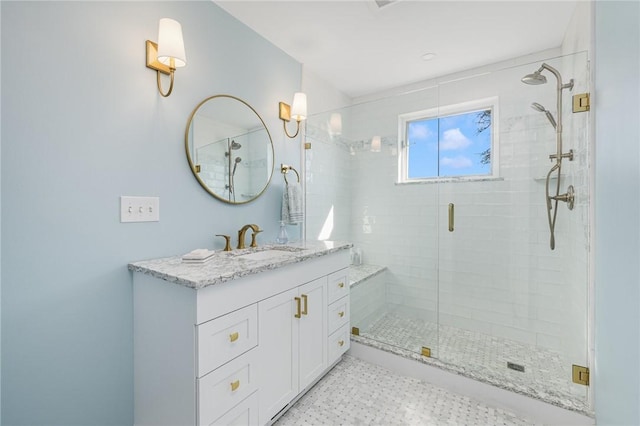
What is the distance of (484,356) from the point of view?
1974 millimetres

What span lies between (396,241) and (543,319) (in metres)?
1.16

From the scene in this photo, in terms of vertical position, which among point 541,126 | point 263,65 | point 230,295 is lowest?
point 230,295

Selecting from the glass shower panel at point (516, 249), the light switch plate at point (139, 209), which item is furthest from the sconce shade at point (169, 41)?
the glass shower panel at point (516, 249)

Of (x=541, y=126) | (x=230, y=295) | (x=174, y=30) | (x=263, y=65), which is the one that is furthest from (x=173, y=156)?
(x=541, y=126)

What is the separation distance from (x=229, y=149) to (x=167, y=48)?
0.66 metres

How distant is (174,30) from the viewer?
138 centimetres

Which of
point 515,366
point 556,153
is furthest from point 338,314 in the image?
point 556,153

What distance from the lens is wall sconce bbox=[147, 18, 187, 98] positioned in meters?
1.35

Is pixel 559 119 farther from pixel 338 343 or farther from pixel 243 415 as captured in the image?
pixel 243 415

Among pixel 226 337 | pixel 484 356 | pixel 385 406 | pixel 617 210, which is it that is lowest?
pixel 385 406

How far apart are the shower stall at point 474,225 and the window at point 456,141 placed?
10mm

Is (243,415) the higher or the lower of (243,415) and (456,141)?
the lower

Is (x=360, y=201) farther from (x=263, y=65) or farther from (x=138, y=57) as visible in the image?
(x=138, y=57)

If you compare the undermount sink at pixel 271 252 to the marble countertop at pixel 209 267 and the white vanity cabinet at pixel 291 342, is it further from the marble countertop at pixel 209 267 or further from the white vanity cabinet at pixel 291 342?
the white vanity cabinet at pixel 291 342
